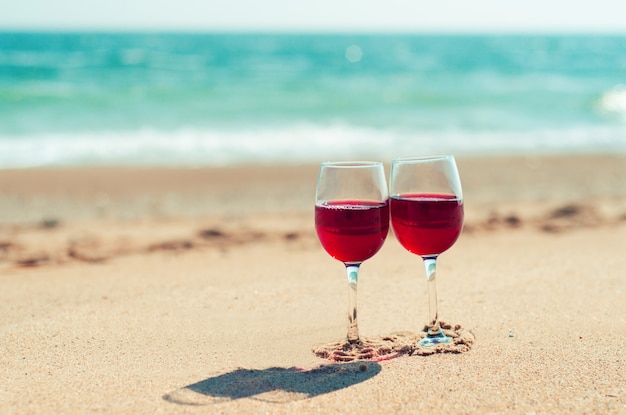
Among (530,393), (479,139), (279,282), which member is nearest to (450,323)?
(530,393)

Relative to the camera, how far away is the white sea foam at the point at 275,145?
1096 cm

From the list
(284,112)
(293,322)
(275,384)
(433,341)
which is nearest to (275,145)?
(284,112)

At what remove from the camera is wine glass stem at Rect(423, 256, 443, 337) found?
7.72ft

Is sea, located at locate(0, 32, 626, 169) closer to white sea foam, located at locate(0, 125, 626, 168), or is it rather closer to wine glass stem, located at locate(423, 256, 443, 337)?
white sea foam, located at locate(0, 125, 626, 168)

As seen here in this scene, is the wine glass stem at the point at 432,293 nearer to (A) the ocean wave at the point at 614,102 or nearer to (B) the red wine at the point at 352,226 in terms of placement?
(B) the red wine at the point at 352,226

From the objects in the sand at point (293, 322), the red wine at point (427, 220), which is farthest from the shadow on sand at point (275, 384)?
the red wine at point (427, 220)

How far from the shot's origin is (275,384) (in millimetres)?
2086

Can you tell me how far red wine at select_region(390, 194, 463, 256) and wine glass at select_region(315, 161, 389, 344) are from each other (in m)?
0.05

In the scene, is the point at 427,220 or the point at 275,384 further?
the point at 427,220

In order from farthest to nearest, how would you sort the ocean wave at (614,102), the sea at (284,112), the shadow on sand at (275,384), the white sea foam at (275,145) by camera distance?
1. the ocean wave at (614,102)
2. the sea at (284,112)
3. the white sea foam at (275,145)
4. the shadow on sand at (275,384)

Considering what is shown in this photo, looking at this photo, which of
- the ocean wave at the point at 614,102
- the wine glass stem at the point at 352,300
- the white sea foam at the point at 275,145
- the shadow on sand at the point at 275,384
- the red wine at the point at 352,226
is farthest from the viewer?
the ocean wave at the point at 614,102

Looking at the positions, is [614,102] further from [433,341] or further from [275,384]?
[275,384]

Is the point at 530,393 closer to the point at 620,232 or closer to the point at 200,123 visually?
the point at 620,232

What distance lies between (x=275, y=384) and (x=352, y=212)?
0.56m
